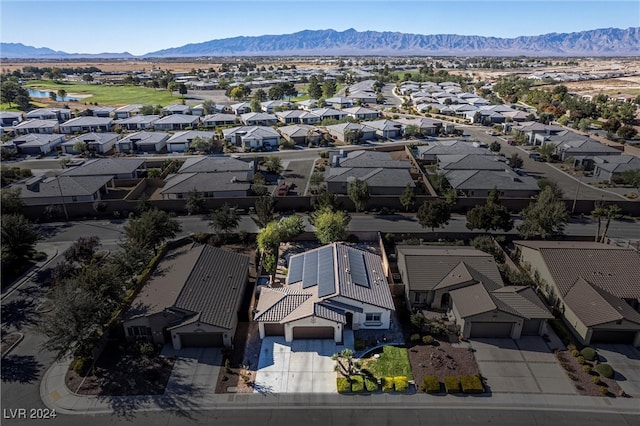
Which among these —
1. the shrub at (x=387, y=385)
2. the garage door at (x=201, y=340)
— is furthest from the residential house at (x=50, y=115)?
the shrub at (x=387, y=385)

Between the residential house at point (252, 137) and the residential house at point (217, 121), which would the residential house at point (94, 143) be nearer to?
the residential house at point (252, 137)

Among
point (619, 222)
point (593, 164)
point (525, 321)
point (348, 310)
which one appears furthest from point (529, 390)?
point (593, 164)

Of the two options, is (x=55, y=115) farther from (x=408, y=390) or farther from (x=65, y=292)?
(x=408, y=390)

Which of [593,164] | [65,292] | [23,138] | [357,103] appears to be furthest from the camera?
[357,103]

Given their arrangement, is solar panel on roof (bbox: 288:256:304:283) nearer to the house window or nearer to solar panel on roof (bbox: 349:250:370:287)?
solar panel on roof (bbox: 349:250:370:287)

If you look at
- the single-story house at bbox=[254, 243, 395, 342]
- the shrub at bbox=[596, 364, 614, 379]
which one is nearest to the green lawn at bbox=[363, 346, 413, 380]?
the single-story house at bbox=[254, 243, 395, 342]

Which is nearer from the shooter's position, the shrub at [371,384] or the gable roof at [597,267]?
the shrub at [371,384]
